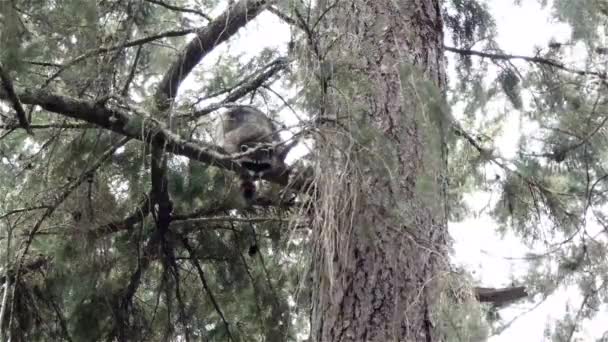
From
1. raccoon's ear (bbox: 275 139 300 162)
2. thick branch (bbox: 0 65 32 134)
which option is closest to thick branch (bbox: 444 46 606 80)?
raccoon's ear (bbox: 275 139 300 162)

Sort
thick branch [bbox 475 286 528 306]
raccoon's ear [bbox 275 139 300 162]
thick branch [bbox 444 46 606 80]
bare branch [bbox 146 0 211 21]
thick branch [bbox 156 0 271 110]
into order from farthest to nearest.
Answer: thick branch [bbox 444 46 606 80] → bare branch [bbox 146 0 211 21] → thick branch [bbox 156 0 271 110] → thick branch [bbox 475 286 528 306] → raccoon's ear [bbox 275 139 300 162]

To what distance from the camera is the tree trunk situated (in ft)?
9.46

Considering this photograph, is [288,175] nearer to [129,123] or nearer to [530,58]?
[129,123]

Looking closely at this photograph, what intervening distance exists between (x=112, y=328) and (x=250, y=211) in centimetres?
106

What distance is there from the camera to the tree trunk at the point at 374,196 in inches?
113

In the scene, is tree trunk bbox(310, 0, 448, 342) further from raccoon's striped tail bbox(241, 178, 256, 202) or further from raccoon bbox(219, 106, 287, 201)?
raccoon bbox(219, 106, 287, 201)

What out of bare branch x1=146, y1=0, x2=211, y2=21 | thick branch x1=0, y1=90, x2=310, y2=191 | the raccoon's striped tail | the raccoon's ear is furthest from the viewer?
bare branch x1=146, y1=0, x2=211, y2=21

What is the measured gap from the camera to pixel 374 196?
3.21 metres

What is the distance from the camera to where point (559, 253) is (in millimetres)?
4965

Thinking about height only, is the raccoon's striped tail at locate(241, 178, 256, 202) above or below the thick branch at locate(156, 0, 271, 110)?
below

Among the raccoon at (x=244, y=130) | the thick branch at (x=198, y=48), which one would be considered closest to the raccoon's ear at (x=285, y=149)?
the raccoon at (x=244, y=130)

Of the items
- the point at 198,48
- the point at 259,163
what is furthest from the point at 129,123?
the point at 198,48

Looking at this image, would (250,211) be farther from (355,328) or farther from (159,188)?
(355,328)

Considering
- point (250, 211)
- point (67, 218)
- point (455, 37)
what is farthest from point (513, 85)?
point (67, 218)
